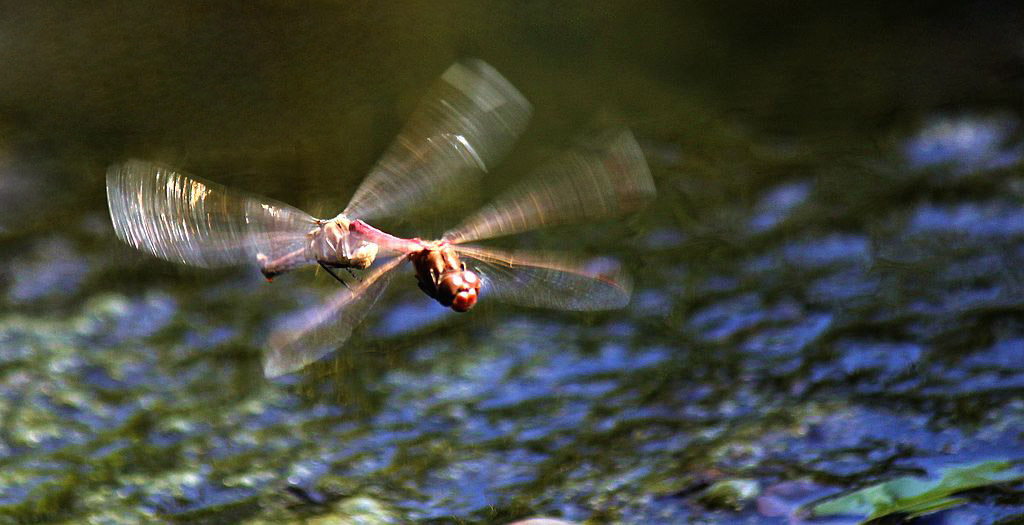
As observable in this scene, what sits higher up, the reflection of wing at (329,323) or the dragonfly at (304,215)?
the dragonfly at (304,215)

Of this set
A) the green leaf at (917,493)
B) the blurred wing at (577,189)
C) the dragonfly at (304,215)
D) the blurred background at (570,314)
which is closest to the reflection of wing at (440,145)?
the dragonfly at (304,215)

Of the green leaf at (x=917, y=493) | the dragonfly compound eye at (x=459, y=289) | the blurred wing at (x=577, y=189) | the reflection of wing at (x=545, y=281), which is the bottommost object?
the green leaf at (x=917, y=493)

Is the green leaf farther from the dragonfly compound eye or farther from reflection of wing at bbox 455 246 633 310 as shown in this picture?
the dragonfly compound eye

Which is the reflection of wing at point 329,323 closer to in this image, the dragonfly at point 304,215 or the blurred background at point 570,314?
the dragonfly at point 304,215

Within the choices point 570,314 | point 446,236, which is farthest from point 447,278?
point 570,314

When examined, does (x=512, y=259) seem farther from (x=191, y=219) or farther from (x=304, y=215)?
(x=191, y=219)

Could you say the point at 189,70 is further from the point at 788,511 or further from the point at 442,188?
the point at 788,511

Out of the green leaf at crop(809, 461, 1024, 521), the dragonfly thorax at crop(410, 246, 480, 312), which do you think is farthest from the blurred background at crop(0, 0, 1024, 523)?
the dragonfly thorax at crop(410, 246, 480, 312)
